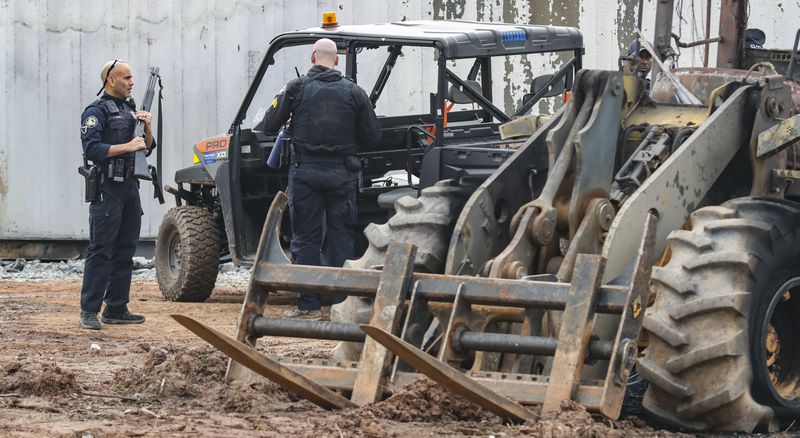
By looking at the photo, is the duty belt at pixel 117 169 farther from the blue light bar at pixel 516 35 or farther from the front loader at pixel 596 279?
the front loader at pixel 596 279

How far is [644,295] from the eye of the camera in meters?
5.79

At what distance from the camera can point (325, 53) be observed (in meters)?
9.94

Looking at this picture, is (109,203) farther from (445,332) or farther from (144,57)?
(144,57)

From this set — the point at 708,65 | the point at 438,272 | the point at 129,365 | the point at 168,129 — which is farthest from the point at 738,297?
the point at 168,129

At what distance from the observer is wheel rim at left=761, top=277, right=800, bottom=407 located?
21.1ft

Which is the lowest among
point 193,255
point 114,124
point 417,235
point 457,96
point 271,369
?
point 193,255

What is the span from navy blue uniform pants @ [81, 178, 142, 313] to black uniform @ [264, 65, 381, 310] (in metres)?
1.20

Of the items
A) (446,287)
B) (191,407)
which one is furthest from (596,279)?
(191,407)

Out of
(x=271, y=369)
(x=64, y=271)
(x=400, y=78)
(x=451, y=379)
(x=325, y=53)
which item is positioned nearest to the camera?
(x=451, y=379)

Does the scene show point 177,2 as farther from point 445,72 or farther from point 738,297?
point 738,297

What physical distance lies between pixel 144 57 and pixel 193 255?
3841 millimetres

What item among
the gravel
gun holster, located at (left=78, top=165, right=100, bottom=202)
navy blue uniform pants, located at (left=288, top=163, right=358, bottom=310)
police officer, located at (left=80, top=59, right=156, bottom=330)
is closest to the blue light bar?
navy blue uniform pants, located at (left=288, top=163, right=358, bottom=310)

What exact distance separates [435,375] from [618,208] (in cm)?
164

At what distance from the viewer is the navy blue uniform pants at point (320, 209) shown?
9820 mm
